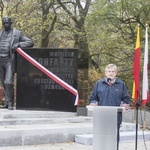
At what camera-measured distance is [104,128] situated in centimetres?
560

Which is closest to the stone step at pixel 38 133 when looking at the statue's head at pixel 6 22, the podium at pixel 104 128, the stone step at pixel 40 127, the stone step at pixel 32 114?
the stone step at pixel 40 127

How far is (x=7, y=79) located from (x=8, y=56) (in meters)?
0.70

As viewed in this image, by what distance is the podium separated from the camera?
5.58m

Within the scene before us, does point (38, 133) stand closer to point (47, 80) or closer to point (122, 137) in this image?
point (122, 137)

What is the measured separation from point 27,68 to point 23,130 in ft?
11.1

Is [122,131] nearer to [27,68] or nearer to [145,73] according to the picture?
[145,73]

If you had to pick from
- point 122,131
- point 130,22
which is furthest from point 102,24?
point 122,131

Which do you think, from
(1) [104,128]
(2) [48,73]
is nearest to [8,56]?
(2) [48,73]

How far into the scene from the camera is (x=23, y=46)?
38.9 feet

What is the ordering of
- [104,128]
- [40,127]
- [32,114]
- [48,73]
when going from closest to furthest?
1. [104,128]
2. [40,127]
3. [32,114]
4. [48,73]

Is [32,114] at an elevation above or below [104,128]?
below

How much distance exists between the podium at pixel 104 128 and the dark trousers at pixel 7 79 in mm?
6416

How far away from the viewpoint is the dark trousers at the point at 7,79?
459 inches

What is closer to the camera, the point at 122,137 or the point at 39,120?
the point at 122,137
